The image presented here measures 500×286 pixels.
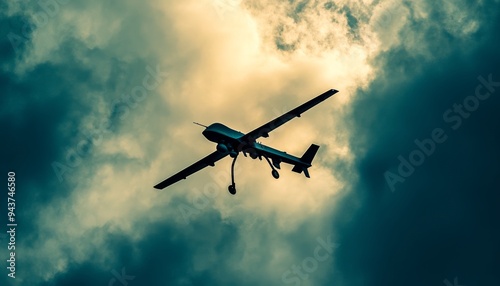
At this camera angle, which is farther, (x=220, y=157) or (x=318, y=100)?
(x=220, y=157)

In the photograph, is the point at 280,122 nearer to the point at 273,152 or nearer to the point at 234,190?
the point at 273,152

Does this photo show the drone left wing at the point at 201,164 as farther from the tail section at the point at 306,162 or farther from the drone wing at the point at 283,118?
the tail section at the point at 306,162

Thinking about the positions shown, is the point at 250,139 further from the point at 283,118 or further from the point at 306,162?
the point at 306,162

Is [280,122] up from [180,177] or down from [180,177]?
down

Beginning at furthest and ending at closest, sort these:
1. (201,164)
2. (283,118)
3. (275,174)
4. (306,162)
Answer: (306,162) → (201,164) → (275,174) → (283,118)

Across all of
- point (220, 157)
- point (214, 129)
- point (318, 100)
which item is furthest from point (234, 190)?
point (318, 100)

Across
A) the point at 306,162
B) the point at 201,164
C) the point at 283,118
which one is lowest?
the point at 283,118

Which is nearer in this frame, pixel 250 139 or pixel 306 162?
pixel 250 139

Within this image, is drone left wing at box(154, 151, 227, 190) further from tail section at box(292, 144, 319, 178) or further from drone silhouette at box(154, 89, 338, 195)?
tail section at box(292, 144, 319, 178)

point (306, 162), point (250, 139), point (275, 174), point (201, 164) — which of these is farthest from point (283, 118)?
point (201, 164)

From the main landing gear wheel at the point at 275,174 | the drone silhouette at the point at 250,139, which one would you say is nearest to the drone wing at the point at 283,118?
the drone silhouette at the point at 250,139
